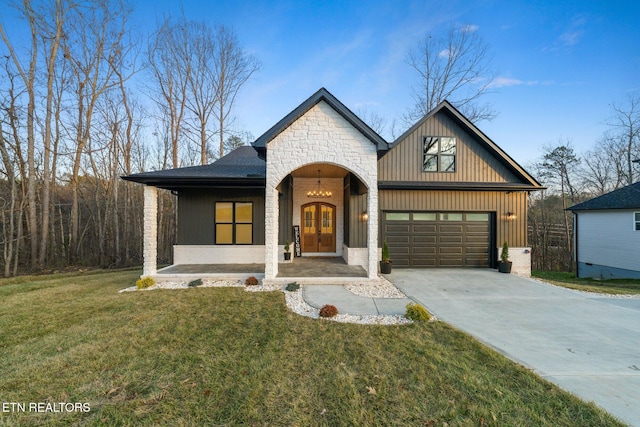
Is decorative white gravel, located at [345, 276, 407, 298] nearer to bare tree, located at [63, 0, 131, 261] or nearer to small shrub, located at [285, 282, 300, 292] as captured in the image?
small shrub, located at [285, 282, 300, 292]

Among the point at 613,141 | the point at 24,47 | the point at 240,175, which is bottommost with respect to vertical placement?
the point at 240,175

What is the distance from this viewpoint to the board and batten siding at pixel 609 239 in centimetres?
1126

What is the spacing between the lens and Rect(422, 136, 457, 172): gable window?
920 centimetres

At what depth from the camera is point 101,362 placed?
3.16m

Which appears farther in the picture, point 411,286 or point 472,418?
point 411,286

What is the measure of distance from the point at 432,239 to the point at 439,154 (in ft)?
10.8

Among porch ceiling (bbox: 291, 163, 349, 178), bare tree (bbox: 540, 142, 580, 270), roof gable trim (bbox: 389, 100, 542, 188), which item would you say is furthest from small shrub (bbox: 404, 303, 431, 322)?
bare tree (bbox: 540, 142, 580, 270)

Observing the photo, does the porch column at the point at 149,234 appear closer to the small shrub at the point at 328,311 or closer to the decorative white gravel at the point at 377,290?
the small shrub at the point at 328,311

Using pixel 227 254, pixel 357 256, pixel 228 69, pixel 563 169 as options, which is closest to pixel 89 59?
pixel 228 69

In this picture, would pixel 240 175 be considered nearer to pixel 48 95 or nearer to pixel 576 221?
pixel 48 95

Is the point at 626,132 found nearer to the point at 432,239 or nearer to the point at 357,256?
the point at 432,239

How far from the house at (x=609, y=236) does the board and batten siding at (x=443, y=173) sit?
7714mm

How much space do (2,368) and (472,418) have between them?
5626 mm

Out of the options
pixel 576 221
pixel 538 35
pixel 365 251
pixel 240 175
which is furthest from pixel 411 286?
pixel 576 221
